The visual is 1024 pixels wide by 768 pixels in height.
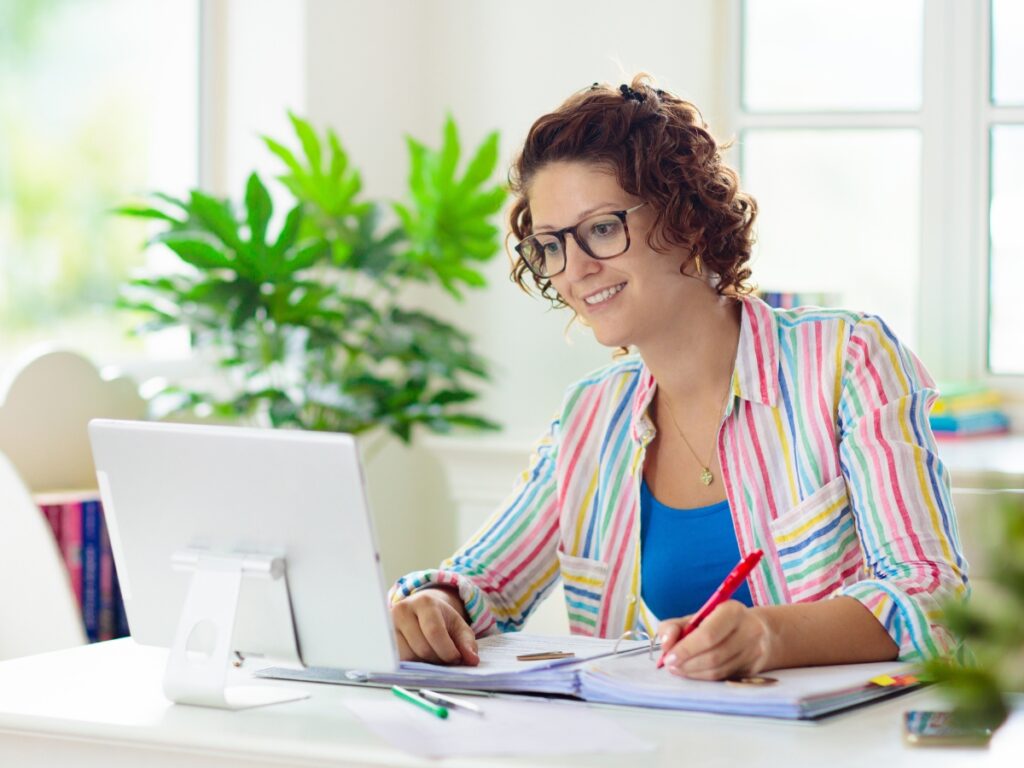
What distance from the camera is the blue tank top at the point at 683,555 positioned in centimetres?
170

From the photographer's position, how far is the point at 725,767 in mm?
997

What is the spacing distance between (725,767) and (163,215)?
181cm

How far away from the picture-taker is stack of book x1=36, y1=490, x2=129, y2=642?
2.41 metres

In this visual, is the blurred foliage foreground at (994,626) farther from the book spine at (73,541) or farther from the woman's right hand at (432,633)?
the book spine at (73,541)

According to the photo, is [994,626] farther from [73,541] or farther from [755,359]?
[73,541]

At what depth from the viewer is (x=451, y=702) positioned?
1.20 m

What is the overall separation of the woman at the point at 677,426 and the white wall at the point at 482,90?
1.30 metres

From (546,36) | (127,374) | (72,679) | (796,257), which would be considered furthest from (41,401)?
(796,257)

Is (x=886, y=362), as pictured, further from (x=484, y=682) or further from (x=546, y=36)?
(x=546, y=36)

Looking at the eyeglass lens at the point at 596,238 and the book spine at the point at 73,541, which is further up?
the eyeglass lens at the point at 596,238

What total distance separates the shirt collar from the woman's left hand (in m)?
0.47

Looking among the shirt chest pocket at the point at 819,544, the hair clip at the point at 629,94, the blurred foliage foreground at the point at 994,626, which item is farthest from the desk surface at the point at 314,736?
the hair clip at the point at 629,94

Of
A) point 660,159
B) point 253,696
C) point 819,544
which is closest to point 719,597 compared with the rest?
point 819,544

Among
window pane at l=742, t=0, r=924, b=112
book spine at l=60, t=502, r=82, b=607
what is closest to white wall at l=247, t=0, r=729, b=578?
window pane at l=742, t=0, r=924, b=112
